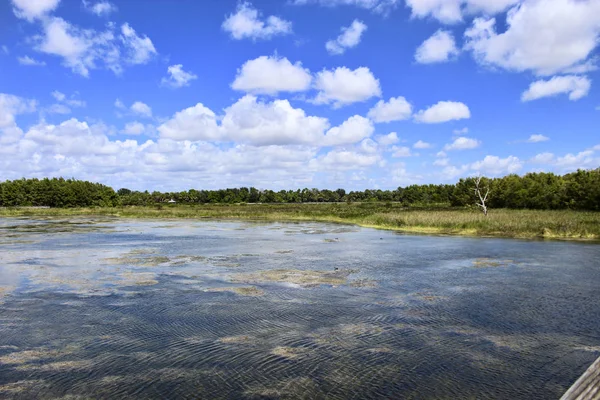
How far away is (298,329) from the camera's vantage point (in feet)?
35.5

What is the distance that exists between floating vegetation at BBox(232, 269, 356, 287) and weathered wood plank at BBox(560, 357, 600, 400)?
1343cm

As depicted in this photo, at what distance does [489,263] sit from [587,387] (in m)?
20.1

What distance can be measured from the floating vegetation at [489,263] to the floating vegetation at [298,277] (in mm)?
6509

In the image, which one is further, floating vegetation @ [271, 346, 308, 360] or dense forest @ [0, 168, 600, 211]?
dense forest @ [0, 168, 600, 211]

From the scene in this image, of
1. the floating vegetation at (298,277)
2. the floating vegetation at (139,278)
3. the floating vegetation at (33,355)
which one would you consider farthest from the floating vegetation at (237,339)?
the floating vegetation at (139,278)

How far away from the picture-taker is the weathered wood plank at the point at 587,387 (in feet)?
9.72

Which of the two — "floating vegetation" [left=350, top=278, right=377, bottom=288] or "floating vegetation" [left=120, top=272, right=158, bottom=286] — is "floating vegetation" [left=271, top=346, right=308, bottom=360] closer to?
"floating vegetation" [left=350, top=278, right=377, bottom=288]

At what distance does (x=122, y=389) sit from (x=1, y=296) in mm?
9704

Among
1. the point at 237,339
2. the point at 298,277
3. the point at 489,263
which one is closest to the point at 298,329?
the point at 237,339

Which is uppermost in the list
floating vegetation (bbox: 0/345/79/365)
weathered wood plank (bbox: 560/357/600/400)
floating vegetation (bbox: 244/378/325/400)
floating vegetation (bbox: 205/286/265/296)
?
weathered wood plank (bbox: 560/357/600/400)

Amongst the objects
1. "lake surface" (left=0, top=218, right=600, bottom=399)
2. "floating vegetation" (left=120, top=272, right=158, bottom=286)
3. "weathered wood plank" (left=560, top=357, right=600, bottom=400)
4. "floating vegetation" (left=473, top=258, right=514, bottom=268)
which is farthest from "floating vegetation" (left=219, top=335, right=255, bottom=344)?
"floating vegetation" (left=473, top=258, right=514, bottom=268)

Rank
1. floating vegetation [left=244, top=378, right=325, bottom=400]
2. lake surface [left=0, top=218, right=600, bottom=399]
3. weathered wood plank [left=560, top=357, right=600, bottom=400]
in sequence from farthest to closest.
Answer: lake surface [left=0, top=218, right=600, bottom=399]
floating vegetation [left=244, top=378, right=325, bottom=400]
weathered wood plank [left=560, top=357, right=600, bottom=400]

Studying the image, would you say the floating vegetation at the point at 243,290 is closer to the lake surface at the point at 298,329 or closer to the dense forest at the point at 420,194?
the lake surface at the point at 298,329

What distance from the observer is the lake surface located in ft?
25.3
